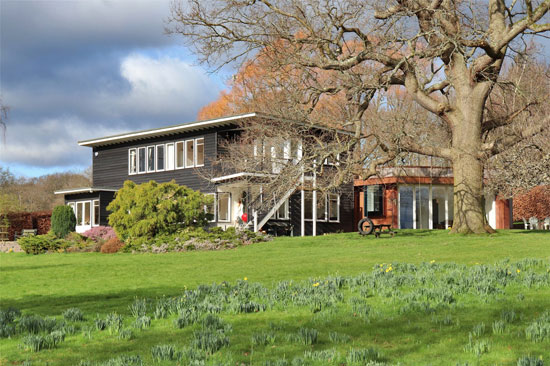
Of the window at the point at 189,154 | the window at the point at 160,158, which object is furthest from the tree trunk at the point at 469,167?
the window at the point at 160,158

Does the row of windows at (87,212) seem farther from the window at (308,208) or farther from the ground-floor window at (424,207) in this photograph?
the ground-floor window at (424,207)

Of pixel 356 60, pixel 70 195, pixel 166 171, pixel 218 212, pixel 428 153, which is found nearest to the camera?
pixel 356 60

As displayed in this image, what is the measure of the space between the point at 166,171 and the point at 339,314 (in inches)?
1213

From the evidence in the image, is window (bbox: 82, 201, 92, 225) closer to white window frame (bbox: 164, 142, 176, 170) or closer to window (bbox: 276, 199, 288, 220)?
white window frame (bbox: 164, 142, 176, 170)

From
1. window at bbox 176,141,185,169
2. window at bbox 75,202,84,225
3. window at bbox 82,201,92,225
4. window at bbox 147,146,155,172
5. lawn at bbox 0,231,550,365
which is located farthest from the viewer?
window at bbox 75,202,84,225

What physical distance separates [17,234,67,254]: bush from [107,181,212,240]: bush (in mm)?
2551

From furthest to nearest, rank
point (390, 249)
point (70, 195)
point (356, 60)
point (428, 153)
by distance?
1. point (70, 195)
2. point (428, 153)
3. point (356, 60)
4. point (390, 249)

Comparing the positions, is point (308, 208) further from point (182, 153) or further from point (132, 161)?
point (132, 161)

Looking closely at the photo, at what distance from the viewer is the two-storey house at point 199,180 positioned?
1314 inches

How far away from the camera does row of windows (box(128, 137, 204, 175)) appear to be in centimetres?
3609

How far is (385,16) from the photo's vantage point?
22.3 meters

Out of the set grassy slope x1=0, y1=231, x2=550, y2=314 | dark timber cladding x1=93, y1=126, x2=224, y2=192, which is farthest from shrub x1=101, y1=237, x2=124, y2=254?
dark timber cladding x1=93, y1=126, x2=224, y2=192

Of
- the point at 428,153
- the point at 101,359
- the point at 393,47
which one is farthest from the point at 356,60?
the point at 101,359

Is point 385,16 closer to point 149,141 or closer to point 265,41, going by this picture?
point 265,41
